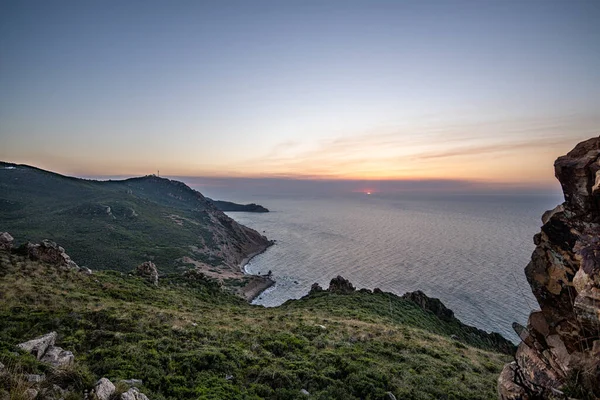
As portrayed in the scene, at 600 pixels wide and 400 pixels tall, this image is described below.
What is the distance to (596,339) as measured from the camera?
6961mm

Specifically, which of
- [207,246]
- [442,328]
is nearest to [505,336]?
[442,328]

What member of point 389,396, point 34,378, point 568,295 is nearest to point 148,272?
point 34,378

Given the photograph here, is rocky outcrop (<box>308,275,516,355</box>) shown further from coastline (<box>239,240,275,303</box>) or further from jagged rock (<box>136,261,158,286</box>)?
jagged rock (<box>136,261,158,286</box>)

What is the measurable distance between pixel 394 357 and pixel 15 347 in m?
17.3

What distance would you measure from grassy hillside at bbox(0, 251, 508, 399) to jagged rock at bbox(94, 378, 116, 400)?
51 centimetres

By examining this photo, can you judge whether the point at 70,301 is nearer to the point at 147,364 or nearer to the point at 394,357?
the point at 147,364

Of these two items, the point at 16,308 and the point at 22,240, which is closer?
the point at 16,308

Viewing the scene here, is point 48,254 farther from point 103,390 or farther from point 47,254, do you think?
point 103,390

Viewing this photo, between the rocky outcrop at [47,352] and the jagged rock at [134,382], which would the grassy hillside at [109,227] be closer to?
the rocky outcrop at [47,352]

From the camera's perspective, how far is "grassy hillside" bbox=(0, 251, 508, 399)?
11.1 meters

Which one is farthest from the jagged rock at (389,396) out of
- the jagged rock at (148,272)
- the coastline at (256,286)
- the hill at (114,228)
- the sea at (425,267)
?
the hill at (114,228)

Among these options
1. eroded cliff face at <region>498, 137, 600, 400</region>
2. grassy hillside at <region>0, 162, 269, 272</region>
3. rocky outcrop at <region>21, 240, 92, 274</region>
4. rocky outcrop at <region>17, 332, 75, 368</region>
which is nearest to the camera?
eroded cliff face at <region>498, 137, 600, 400</region>

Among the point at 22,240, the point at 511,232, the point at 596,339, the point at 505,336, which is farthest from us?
the point at 511,232

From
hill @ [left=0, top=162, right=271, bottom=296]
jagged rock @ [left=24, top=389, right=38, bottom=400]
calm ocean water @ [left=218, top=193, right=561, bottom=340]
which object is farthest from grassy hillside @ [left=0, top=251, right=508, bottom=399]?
hill @ [left=0, top=162, right=271, bottom=296]
